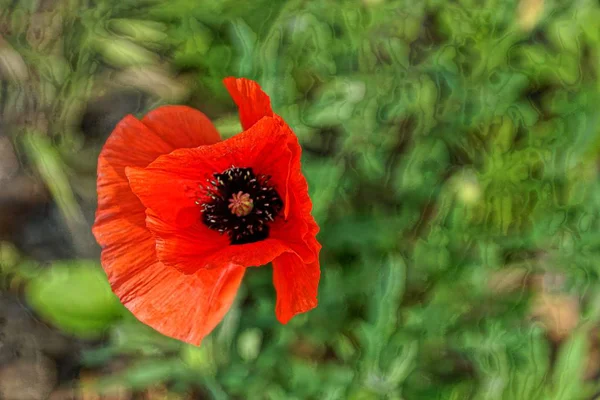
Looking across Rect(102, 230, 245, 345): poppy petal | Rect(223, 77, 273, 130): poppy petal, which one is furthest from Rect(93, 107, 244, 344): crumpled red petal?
Rect(223, 77, 273, 130): poppy petal

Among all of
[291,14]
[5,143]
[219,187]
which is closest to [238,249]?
[219,187]

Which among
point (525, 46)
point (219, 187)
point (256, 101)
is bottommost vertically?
point (219, 187)

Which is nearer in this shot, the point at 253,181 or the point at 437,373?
the point at 253,181

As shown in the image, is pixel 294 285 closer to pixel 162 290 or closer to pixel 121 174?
pixel 162 290

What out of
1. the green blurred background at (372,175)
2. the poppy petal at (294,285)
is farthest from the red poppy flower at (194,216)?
the green blurred background at (372,175)

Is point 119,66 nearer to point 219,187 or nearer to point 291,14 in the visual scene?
point 291,14

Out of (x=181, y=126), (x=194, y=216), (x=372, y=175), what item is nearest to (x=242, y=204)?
(x=194, y=216)

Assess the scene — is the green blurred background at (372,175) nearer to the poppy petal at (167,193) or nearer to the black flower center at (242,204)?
the black flower center at (242,204)
